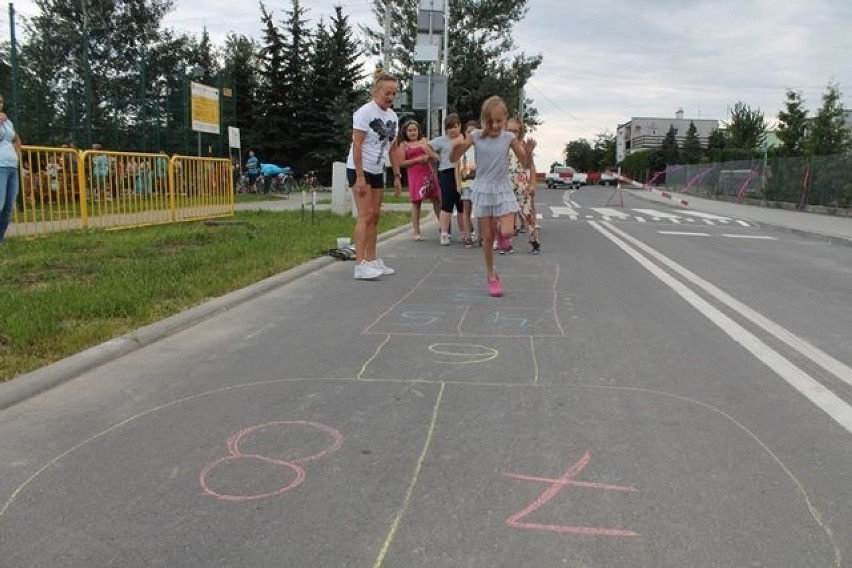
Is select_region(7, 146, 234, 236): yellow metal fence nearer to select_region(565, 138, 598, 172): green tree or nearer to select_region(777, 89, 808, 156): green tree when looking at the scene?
select_region(777, 89, 808, 156): green tree

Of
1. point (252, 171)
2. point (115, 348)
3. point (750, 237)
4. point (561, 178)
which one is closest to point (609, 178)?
point (561, 178)

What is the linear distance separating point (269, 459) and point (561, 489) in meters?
1.23

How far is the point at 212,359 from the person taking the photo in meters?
4.76

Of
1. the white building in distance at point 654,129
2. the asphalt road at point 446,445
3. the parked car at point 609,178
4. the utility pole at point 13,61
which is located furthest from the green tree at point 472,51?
the white building in distance at point 654,129

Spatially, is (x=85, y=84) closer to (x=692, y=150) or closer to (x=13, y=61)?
(x=13, y=61)

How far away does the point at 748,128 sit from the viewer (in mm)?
54625

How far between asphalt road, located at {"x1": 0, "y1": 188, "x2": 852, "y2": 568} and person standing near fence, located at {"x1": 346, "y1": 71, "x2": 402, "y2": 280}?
170cm

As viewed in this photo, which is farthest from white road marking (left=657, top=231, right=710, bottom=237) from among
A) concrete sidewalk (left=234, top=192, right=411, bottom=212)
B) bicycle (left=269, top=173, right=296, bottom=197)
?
bicycle (left=269, top=173, right=296, bottom=197)

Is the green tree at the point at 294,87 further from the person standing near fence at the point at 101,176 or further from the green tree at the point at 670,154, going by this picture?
the green tree at the point at 670,154

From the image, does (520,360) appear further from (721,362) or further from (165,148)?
(165,148)

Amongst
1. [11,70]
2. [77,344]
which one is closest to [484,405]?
[77,344]

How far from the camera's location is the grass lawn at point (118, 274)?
192 inches

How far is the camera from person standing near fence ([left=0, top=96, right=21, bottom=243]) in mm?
8688

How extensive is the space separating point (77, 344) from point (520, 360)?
281 cm
